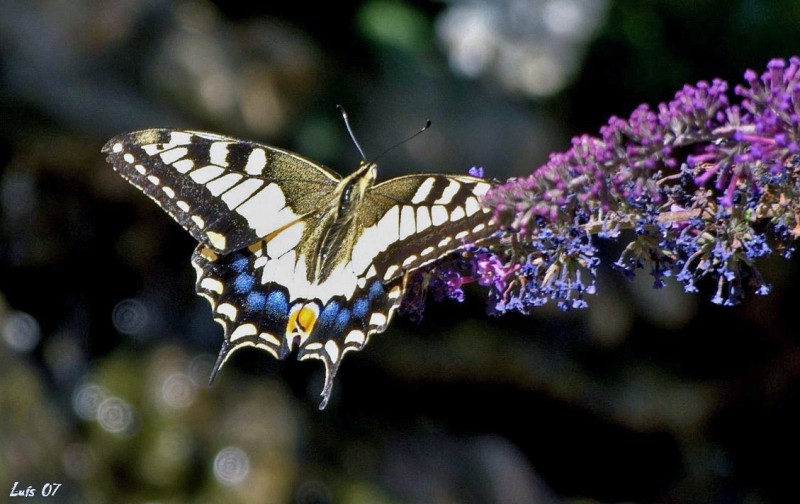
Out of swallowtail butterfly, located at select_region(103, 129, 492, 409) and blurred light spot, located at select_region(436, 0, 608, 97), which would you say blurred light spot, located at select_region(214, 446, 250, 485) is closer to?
swallowtail butterfly, located at select_region(103, 129, 492, 409)

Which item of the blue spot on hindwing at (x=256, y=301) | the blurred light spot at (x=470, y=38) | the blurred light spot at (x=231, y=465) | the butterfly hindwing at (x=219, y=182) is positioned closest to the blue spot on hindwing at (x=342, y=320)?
the blue spot on hindwing at (x=256, y=301)

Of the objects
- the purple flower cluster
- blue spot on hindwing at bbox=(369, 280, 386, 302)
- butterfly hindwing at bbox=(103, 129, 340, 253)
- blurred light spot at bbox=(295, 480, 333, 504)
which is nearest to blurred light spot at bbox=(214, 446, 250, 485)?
blurred light spot at bbox=(295, 480, 333, 504)

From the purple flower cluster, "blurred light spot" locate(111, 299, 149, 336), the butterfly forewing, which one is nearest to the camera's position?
the purple flower cluster

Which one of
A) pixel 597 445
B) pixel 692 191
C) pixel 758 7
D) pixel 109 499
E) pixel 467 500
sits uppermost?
pixel 758 7

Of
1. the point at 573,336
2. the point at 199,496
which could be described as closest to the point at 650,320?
the point at 573,336

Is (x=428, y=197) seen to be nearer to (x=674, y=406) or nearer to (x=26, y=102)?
(x=26, y=102)

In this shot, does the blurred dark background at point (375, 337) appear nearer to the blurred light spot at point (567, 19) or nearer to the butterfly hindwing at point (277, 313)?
the blurred light spot at point (567, 19)
